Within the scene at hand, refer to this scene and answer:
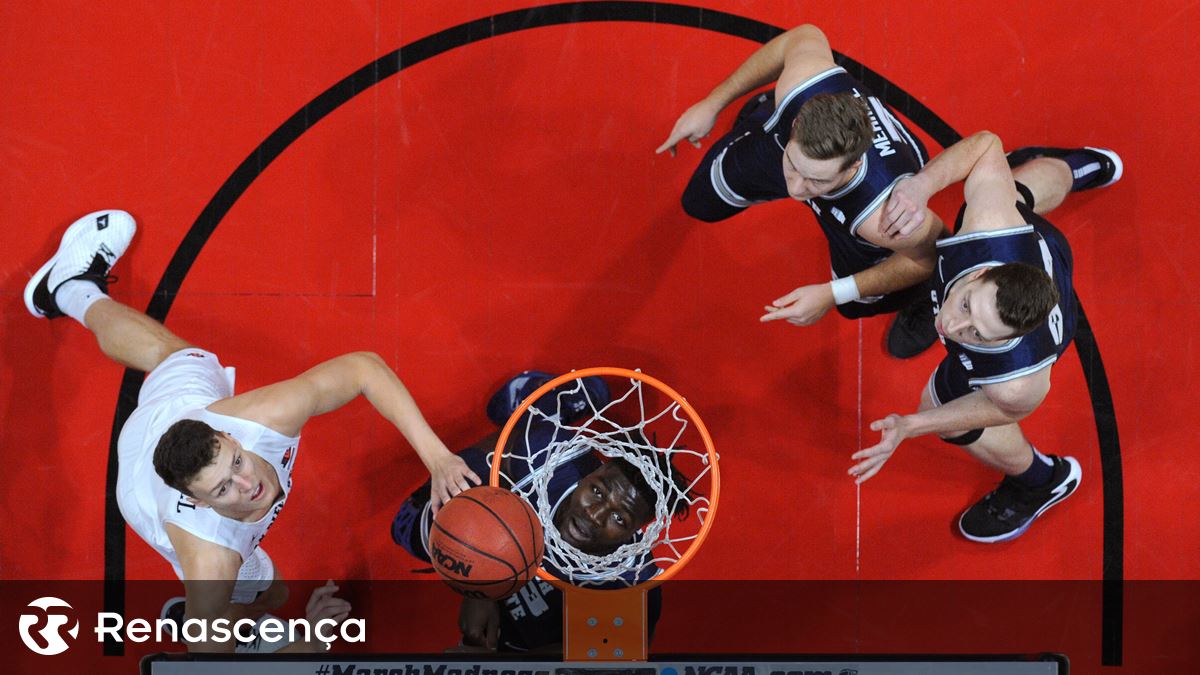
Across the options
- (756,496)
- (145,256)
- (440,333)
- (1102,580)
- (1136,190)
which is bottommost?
(1102,580)

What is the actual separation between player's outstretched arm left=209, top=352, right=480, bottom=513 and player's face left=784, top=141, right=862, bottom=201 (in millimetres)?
1541

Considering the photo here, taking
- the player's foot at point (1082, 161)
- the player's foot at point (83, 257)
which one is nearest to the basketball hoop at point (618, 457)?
the player's foot at point (1082, 161)

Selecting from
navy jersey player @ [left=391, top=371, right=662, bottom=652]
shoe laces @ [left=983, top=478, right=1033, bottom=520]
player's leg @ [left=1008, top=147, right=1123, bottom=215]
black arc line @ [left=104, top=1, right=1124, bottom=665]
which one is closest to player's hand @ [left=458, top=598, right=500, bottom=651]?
navy jersey player @ [left=391, top=371, right=662, bottom=652]

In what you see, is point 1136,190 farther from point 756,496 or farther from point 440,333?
point 440,333

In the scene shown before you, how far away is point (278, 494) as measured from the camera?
3771 millimetres

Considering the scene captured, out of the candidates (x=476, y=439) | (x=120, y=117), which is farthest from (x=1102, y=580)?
(x=120, y=117)

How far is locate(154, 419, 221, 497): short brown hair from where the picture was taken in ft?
10.9

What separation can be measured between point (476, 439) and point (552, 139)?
4.66ft

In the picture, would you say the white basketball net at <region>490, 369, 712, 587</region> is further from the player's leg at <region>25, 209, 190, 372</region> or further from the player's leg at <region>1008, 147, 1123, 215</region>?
the player's leg at <region>1008, 147, 1123, 215</region>

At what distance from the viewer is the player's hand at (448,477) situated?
3502 mm

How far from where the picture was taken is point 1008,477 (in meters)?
4.33

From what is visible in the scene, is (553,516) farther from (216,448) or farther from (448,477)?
(216,448)

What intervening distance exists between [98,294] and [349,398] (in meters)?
1.39

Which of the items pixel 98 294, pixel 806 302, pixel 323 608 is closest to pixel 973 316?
pixel 806 302
